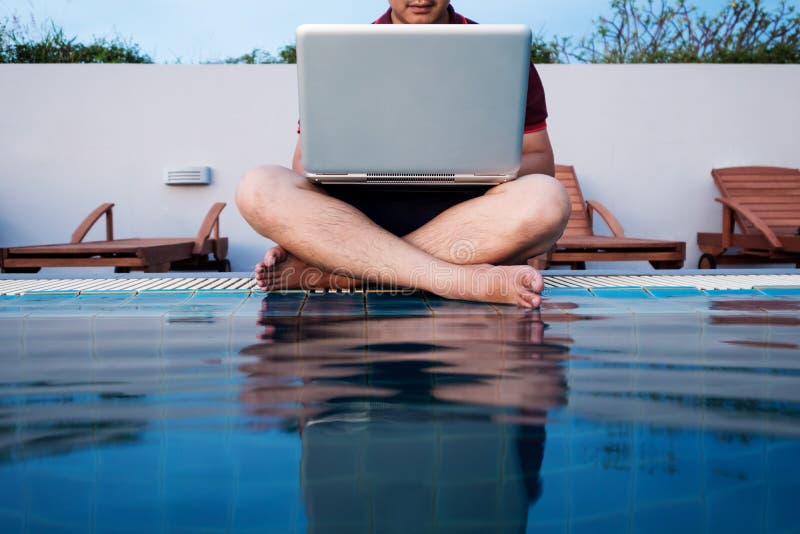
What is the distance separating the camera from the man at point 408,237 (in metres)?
1.60

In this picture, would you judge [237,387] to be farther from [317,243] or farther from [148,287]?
[148,287]

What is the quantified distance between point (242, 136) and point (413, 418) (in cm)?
453

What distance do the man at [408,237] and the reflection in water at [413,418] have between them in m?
0.46

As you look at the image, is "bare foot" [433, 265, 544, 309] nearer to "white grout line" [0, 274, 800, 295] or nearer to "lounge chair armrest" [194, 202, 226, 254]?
"white grout line" [0, 274, 800, 295]

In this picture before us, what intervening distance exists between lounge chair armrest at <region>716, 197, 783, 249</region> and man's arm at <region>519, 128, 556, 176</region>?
9.06 ft

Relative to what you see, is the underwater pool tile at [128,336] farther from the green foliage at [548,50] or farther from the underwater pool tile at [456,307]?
the green foliage at [548,50]

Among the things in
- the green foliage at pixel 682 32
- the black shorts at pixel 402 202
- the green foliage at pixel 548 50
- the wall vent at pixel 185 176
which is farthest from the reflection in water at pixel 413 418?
the green foliage at pixel 682 32

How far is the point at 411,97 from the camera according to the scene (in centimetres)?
143

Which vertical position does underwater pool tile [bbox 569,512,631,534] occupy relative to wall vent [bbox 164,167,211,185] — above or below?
below

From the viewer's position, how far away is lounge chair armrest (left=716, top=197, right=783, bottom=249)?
13.3 feet

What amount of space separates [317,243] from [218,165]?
3481 mm

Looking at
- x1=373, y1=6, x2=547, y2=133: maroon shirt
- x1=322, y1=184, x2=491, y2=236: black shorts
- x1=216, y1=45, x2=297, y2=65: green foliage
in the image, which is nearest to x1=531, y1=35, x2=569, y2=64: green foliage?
x1=216, y1=45, x2=297, y2=65: green foliage

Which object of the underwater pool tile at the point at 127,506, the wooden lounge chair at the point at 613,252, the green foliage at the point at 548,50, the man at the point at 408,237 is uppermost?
the green foliage at the point at 548,50

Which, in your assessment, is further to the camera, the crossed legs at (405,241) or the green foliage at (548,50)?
the green foliage at (548,50)
